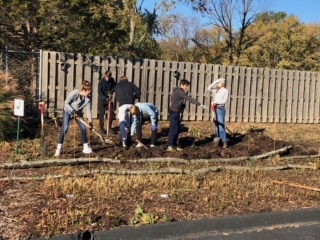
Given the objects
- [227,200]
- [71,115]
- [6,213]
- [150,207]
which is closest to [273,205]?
[227,200]

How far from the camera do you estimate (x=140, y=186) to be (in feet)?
23.2

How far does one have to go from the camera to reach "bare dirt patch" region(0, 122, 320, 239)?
5539 millimetres

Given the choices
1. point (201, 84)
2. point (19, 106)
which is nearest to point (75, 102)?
point (19, 106)

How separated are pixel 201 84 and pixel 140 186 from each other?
8.75 meters

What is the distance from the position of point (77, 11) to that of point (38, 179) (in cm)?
947

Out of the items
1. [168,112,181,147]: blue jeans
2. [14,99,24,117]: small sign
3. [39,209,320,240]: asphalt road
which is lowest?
[39,209,320,240]: asphalt road

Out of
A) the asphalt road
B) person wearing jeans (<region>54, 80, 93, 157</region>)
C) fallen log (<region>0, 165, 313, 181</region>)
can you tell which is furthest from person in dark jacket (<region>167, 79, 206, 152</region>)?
the asphalt road

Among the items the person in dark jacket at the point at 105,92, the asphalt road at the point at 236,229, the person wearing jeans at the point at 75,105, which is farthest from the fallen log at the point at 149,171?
the person in dark jacket at the point at 105,92

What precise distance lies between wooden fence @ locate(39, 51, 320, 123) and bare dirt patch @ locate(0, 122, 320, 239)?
10.1 ft

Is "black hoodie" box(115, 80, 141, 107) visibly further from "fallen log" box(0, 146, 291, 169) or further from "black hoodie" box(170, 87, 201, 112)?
"fallen log" box(0, 146, 291, 169)

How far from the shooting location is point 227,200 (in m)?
6.57

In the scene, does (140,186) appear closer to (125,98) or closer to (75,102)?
(75,102)

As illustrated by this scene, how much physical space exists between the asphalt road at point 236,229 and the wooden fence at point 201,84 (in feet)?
29.1

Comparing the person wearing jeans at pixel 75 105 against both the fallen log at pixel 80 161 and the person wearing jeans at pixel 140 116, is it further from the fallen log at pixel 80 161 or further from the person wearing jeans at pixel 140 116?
the person wearing jeans at pixel 140 116
